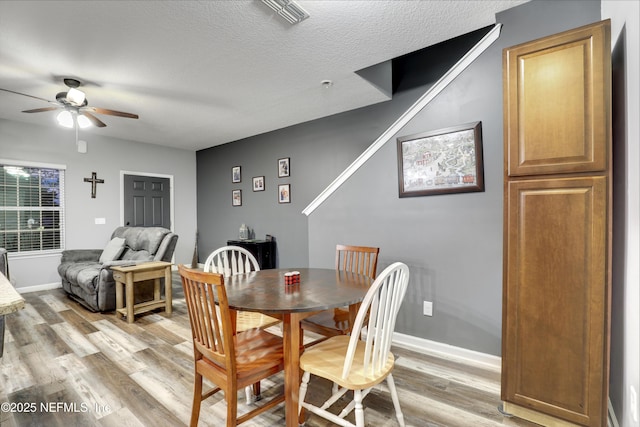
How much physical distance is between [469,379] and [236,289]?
177 centimetres

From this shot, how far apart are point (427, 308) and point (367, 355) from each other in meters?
1.44

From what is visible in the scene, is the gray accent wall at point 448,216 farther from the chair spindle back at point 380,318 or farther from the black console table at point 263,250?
the black console table at point 263,250

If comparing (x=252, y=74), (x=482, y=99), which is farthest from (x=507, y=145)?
(x=252, y=74)

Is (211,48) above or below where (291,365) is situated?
above

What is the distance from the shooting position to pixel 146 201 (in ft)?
18.8

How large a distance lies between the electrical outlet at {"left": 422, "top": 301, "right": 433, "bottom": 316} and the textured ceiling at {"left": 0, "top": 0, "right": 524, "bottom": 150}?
222 centimetres

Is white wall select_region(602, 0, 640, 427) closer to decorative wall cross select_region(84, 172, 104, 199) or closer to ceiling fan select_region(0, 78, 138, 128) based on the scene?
ceiling fan select_region(0, 78, 138, 128)

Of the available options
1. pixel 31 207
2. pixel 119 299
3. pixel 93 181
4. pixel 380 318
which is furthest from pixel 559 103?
pixel 31 207

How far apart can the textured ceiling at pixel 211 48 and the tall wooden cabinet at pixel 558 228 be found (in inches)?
34.6

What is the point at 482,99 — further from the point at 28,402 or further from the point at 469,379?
the point at 28,402

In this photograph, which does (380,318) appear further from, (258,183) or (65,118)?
(258,183)

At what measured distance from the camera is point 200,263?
21.1 feet

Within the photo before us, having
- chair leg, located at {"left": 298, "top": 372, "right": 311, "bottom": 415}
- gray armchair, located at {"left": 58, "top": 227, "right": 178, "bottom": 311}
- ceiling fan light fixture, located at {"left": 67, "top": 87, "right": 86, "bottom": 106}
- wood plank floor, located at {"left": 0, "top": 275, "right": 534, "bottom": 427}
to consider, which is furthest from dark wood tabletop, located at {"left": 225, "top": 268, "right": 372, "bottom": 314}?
ceiling fan light fixture, located at {"left": 67, "top": 87, "right": 86, "bottom": 106}

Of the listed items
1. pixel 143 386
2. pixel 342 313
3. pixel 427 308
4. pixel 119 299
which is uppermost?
pixel 342 313
